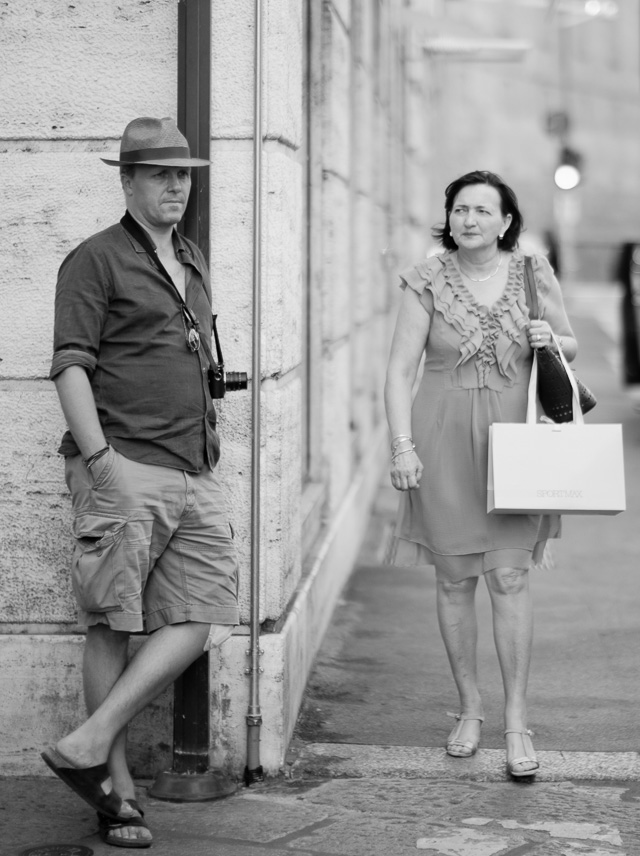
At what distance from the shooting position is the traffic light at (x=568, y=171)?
31828mm

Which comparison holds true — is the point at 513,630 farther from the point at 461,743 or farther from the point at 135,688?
the point at 135,688

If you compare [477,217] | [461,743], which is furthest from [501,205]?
[461,743]

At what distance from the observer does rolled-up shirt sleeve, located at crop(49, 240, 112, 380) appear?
3971mm

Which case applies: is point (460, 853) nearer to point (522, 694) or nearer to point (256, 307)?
→ point (522, 694)

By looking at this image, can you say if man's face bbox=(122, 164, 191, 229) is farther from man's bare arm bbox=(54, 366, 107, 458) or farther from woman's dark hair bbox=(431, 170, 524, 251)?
→ woman's dark hair bbox=(431, 170, 524, 251)

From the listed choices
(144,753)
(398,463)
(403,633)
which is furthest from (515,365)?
(403,633)

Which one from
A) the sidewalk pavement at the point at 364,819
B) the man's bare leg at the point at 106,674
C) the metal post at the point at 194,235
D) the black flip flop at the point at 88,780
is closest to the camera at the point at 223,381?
the metal post at the point at 194,235

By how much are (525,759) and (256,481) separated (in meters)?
1.27

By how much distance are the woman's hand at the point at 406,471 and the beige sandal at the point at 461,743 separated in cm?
87

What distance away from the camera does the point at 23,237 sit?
464 centimetres

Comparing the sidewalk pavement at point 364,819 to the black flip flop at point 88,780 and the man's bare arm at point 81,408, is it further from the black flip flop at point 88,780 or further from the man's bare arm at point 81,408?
the man's bare arm at point 81,408

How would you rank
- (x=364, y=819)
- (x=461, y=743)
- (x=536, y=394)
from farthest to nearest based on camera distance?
(x=461, y=743) < (x=536, y=394) < (x=364, y=819)

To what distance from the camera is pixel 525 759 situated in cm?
470

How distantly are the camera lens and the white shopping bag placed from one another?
84cm
